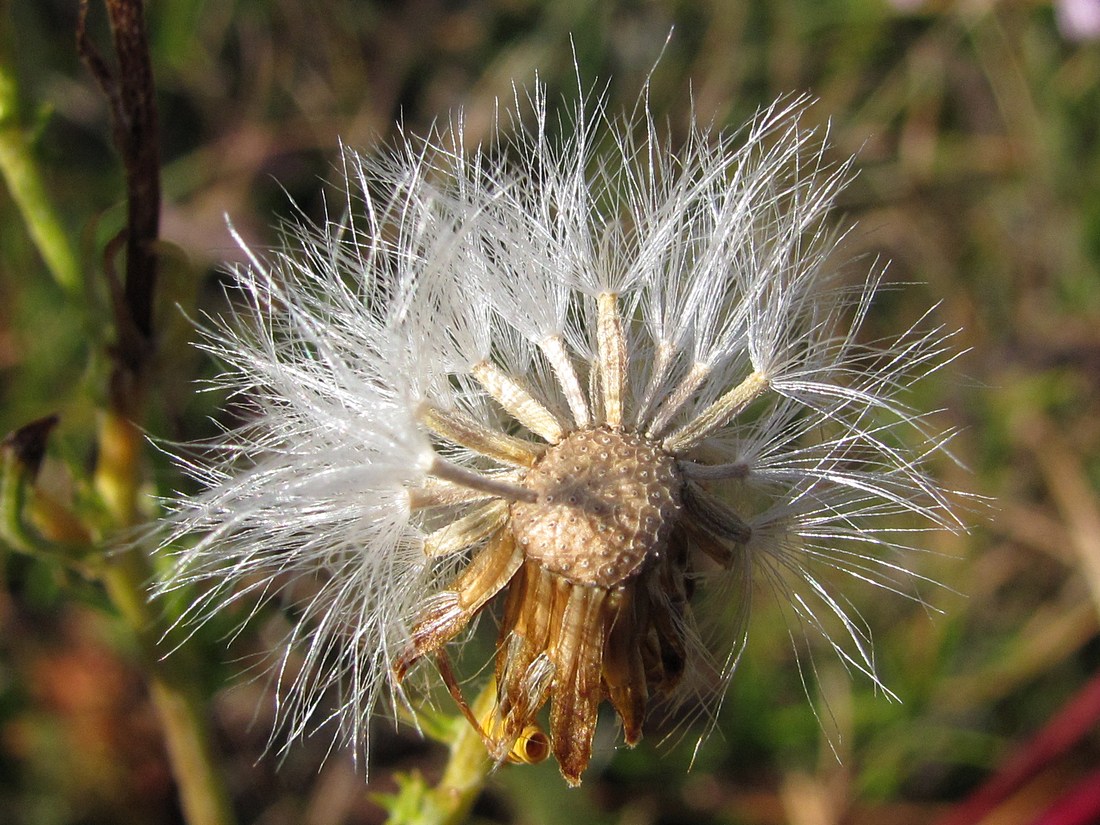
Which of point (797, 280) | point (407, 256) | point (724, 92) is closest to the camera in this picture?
point (407, 256)

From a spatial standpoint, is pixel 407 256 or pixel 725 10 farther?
pixel 725 10

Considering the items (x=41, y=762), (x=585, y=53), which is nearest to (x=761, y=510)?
(x=585, y=53)

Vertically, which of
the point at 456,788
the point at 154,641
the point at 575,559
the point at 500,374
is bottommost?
the point at 456,788

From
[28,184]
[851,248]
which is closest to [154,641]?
[28,184]

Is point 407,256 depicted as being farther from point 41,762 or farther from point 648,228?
point 41,762

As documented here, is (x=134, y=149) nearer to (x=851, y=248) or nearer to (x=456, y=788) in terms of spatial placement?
(x=456, y=788)

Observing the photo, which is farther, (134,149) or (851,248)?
(851,248)

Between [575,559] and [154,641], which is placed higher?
[154,641]
